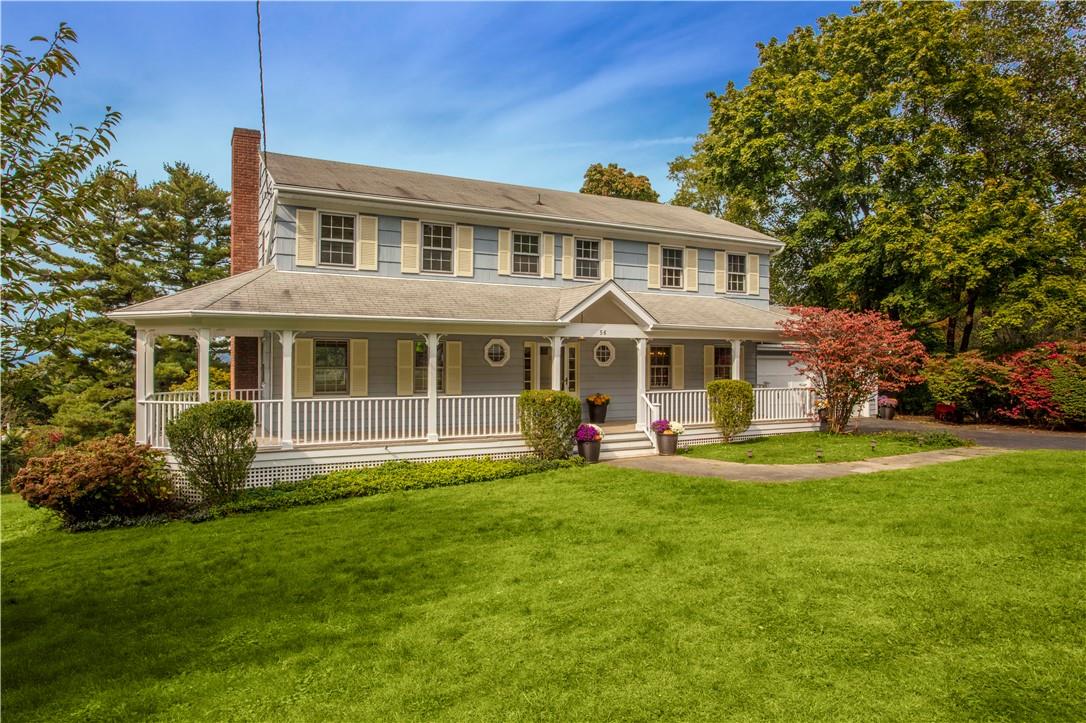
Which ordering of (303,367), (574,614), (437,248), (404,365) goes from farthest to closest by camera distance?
(437,248) < (404,365) < (303,367) < (574,614)

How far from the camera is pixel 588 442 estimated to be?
513 inches

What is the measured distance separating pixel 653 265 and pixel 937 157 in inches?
492

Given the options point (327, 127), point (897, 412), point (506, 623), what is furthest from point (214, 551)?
point (897, 412)

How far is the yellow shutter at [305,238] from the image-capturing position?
1364cm

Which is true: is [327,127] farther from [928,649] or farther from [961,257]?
[961,257]

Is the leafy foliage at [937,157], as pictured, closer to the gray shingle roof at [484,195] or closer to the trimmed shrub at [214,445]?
the gray shingle roof at [484,195]

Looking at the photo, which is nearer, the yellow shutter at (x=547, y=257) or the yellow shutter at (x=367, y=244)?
the yellow shutter at (x=367, y=244)

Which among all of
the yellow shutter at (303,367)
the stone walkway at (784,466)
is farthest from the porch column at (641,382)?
the yellow shutter at (303,367)

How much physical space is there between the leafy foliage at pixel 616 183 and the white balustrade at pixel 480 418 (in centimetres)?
2599

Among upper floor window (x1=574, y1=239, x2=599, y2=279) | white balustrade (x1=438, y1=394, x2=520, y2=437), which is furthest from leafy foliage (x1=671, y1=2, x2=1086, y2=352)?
white balustrade (x1=438, y1=394, x2=520, y2=437)

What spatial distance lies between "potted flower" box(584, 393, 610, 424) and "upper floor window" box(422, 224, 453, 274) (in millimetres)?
5217

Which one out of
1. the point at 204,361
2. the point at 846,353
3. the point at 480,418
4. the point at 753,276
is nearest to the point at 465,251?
the point at 480,418

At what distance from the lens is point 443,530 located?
8367 millimetres

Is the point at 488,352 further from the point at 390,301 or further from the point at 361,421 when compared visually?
the point at 361,421
